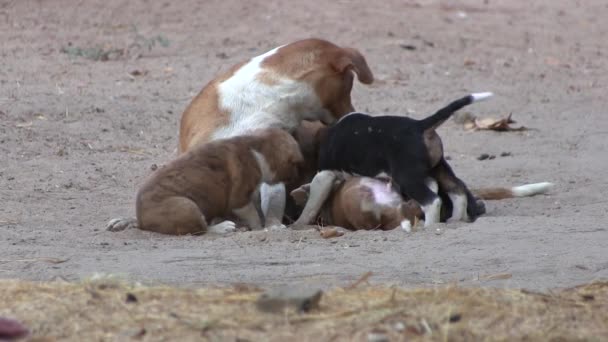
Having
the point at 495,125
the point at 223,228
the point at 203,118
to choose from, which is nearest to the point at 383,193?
the point at 223,228

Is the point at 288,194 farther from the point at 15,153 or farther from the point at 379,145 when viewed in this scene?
the point at 15,153

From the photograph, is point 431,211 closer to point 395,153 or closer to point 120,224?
point 395,153

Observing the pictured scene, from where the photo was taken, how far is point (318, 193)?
737 centimetres

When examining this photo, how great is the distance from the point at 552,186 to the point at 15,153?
3.95 meters

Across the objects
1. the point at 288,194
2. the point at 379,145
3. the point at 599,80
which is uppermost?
the point at 379,145

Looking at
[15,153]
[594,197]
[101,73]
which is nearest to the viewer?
[594,197]

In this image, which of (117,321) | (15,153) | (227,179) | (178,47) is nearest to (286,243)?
(227,179)

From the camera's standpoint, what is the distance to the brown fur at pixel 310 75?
7848 mm

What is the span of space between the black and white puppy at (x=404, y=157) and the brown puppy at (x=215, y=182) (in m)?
0.28

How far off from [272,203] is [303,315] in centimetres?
280

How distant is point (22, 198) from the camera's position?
304 inches

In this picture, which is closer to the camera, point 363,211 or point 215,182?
point 215,182

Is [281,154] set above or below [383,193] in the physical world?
above

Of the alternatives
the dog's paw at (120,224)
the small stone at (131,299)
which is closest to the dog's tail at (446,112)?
the dog's paw at (120,224)
